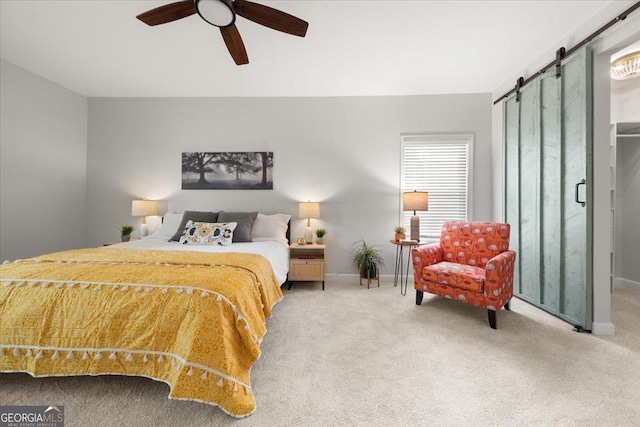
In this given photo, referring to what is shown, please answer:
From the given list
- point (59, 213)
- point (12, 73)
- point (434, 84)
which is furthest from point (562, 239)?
point (12, 73)

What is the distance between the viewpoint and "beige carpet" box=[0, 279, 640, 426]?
138 centimetres

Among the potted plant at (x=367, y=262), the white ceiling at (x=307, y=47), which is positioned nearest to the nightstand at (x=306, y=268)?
the potted plant at (x=367, y=262)

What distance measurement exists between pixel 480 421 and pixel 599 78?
119 inches

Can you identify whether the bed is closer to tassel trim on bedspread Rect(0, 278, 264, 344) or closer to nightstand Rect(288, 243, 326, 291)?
tassel trim on bedspread Rect(0, 278, 264, 344)

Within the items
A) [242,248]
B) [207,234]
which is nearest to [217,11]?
[242,248]

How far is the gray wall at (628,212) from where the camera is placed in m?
3.52

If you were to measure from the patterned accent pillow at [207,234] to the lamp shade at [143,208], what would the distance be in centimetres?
106

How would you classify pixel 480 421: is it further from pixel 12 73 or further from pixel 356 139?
pixel 12 73

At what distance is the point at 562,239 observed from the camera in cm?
257

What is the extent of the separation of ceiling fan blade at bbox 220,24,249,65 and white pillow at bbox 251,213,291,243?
6.60 ft

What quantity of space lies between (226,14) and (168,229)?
2.77m

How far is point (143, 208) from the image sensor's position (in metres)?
3.82

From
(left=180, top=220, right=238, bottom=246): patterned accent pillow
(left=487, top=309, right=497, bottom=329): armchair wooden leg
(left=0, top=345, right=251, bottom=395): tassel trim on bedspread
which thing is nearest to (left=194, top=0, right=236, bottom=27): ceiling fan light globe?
(left=180, top=220, right=238, bottom=246): patterned accent pillow

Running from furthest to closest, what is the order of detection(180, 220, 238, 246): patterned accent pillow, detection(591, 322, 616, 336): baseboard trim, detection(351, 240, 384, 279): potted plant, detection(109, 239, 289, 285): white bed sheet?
detection(351, 240, 384, 279): potted plant → detection(180, 220, 238, 246): patterned accent pillow → detection(109, 239, 289, 285): white bed sheet → detection(591, 322, 616, 336): baseboard trim
